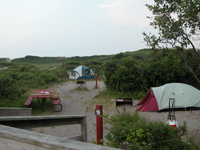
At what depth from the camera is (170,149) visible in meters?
3.13

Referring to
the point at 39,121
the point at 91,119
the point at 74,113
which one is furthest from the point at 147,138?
the point at 74,113

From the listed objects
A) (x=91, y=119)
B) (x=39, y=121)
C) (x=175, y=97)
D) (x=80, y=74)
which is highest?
(x=80, y=74)

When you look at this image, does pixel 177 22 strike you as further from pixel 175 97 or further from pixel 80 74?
pixel 80 74

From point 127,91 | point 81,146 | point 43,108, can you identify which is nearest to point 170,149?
point 81,146

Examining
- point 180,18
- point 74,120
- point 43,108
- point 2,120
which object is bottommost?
point 43,108

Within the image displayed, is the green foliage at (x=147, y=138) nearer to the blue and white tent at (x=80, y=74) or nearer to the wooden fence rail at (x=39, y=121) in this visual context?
the wooden fence rail at (x=39, y=121)

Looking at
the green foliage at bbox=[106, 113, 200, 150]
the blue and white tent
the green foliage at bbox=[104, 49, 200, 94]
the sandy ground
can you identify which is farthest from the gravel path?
the blue and white tent

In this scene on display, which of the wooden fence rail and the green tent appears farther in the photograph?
the green tent

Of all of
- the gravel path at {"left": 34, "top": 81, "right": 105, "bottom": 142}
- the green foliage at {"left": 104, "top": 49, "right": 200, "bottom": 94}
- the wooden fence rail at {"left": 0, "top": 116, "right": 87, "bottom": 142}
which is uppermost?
the green foliage at {"left": 104, "top": 49, "right": 200, "bottom": 94}

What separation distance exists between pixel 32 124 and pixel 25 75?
20567 millimetres

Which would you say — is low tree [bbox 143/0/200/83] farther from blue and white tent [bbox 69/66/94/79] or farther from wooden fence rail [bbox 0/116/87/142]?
blue and white tent [bbox 69/66/94/79]

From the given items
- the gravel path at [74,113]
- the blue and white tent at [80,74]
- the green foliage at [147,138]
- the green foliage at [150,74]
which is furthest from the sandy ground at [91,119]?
the blue and white tent at [80,74]

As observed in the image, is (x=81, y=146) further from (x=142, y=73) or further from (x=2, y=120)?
(x=142, y=73)

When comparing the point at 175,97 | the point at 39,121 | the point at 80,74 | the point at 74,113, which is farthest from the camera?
the point at 80,74
